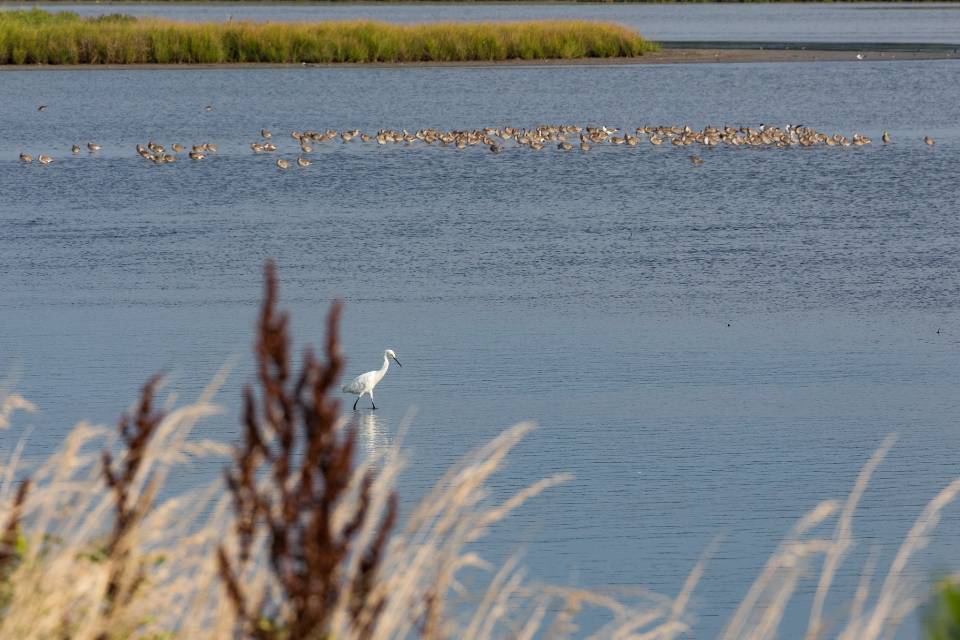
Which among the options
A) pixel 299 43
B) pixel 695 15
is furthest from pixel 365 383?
pixel 695 15

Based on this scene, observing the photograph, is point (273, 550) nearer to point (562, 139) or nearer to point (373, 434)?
point (373, 434)

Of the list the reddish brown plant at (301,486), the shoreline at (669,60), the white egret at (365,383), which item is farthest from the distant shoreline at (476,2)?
the reddish brown plant at (301,486)

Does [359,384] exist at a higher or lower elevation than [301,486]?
lower

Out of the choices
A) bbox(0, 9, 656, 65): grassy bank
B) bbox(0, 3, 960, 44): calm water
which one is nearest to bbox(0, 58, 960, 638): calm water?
bbox(0, 9, 656, 65): grassy bank

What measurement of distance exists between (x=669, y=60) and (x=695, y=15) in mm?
46495

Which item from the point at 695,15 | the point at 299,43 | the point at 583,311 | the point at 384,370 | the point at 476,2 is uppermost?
the point at 476,2

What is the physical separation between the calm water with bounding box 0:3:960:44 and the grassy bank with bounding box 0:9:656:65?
1514cm

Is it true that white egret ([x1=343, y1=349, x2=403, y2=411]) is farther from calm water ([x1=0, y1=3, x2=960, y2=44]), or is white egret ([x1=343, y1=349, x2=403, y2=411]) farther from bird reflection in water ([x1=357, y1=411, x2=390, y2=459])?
calm water ([x1=0, y1=3, x2=960, y2=44])

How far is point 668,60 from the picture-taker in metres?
59.8

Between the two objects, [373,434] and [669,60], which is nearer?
[373,434]

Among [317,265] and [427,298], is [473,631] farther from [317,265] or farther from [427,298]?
[317,265]

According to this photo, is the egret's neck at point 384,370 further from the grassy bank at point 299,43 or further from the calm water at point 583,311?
the grassy bank at point 299,43

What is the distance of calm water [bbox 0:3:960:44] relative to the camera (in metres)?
79.0

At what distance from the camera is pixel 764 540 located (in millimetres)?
9438
